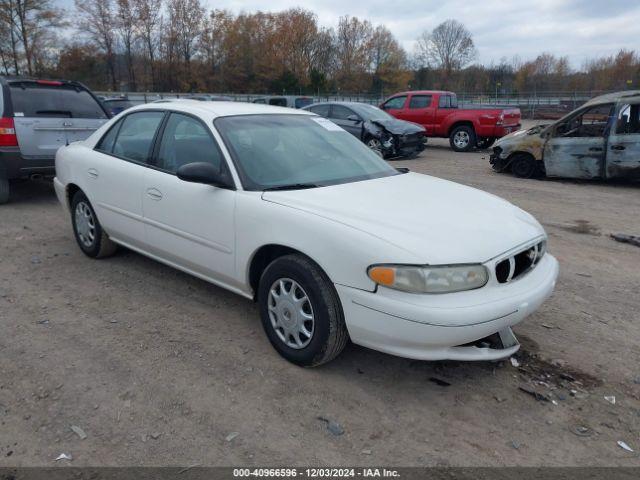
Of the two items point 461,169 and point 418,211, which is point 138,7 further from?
point 418,211

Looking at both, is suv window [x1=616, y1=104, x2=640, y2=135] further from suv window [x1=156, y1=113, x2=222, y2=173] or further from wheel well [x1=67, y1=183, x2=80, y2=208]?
wheel well [x1=67, y1=183, x2=80, y2=208]

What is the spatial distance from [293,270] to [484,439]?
1392mm

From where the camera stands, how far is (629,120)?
9414 millimetres

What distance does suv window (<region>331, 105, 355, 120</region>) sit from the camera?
46.1ft

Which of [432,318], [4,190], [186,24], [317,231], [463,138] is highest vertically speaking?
[186,24]

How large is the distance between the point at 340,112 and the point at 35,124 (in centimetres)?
860

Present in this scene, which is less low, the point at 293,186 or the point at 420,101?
the point at 420,101

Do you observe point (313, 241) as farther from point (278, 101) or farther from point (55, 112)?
point (278, 101)

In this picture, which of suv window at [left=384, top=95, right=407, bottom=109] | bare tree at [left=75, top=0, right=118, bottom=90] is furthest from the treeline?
suv window at [left=384, top=95, right=407, bottom=109]

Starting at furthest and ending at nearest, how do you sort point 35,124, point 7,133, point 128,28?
point 128,28 → point 35,124 → point 7,133

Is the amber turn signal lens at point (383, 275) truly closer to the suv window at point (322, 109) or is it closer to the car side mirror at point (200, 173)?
the car side mirror at point (200, 173)

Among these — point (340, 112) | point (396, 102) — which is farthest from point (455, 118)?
point (340, 112)

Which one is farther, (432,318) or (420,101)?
(420,101)

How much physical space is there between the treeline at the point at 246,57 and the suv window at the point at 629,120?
39.6m
